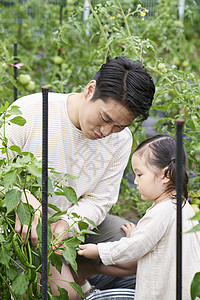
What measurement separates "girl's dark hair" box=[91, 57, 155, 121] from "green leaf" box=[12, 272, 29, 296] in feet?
1.75

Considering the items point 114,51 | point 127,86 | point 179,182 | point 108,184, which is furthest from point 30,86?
point 179,182

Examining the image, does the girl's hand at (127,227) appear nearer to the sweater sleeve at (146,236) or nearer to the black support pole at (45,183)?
the sweater sleeve at (146,236)

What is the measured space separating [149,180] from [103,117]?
0.70ft

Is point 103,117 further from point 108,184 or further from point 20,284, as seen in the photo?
point 20,284

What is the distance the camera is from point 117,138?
1691mm

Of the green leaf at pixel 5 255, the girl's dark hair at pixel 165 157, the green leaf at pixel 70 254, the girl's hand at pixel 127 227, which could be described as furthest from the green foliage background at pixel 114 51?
A: the green leaf at pixel 5 255

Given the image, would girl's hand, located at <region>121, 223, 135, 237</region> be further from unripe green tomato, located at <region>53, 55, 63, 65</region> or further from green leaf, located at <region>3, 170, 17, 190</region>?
unripe green tomato, located at <region>53, 55, 63, 65</region>

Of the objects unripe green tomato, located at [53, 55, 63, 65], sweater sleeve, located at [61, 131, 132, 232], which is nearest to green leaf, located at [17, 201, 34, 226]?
sweater sleeve, located at [61, 131, 132, 232]

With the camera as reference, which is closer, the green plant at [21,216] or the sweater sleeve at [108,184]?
the green plant at [21,216]

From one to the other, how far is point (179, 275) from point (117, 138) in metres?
0.77

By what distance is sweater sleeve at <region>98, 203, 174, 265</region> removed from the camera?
133cm

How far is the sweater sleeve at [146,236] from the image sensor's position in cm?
133

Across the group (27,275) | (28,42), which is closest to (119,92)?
(27,275)

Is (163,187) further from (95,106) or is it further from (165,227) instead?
(95,106)
